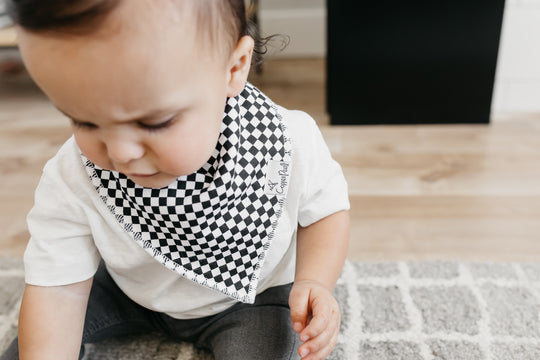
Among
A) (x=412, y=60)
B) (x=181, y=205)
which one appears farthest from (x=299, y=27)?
(x=181, y=205)

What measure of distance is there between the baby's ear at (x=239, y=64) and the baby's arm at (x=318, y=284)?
223 millimetres

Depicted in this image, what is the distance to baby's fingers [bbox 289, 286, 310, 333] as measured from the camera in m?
0.57

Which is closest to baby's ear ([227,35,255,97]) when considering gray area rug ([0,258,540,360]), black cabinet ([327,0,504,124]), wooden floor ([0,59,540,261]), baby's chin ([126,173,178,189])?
baby's chin ([126,173,178,189])

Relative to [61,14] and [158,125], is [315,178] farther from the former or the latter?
[61,14]

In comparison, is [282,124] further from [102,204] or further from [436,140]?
[436,140]

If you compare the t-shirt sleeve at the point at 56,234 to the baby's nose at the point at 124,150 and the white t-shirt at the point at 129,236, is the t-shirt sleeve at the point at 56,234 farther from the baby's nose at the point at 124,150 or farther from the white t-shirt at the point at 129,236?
the baby's nose at the point at 124,150

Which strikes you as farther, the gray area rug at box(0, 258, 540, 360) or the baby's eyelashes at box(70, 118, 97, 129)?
the gray area rug at box(0, 258, 540, 360)

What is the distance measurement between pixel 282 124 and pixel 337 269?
193mm

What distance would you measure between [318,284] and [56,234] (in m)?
0.31

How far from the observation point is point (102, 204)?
60 cm

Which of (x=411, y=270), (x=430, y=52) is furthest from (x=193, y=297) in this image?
(x=430, y=52)

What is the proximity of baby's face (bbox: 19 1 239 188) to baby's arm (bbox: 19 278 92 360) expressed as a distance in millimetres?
225

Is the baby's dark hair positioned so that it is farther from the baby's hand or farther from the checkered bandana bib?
the baby's hand

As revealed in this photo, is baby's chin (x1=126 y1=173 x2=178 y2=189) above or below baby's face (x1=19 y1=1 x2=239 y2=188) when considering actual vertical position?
below
